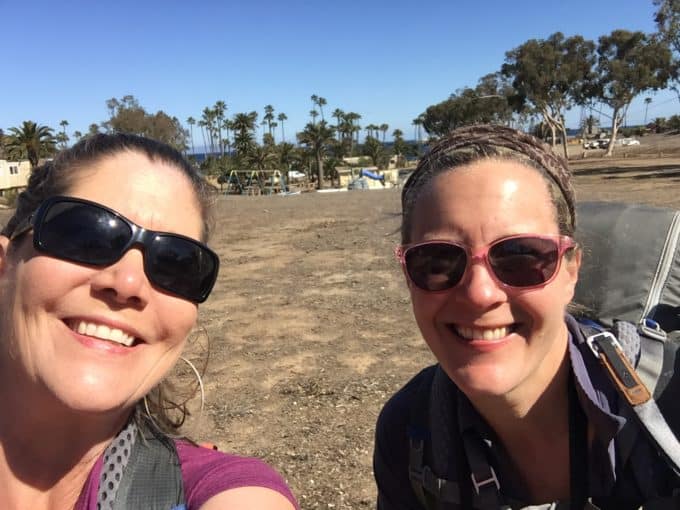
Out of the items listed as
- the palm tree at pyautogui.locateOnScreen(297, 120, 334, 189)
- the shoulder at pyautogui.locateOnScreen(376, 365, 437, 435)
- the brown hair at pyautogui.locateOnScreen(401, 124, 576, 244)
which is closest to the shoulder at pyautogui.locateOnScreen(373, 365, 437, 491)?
the shoulder at pyautogui.locateOnScreen(376, 365, 437, 435)

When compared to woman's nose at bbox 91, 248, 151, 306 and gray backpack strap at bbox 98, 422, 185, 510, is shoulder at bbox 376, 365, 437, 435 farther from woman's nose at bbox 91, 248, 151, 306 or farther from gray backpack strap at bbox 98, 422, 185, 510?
woman's nose at bbox 91, 248, 151, 306

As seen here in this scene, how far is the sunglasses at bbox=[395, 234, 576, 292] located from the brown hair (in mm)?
175

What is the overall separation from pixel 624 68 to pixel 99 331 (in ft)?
162

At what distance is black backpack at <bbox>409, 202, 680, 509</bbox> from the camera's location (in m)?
1.63

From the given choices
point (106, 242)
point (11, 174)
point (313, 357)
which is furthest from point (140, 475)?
point (11, 174)

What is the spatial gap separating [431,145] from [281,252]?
1084cm

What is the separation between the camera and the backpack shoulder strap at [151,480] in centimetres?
153

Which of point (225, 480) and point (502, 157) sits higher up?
point (502, 157)

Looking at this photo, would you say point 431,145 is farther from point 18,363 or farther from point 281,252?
point 281,252

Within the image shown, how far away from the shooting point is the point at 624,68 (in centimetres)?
4300

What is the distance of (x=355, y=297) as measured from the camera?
848 cm

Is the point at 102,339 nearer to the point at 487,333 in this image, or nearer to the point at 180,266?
the point at 180,266

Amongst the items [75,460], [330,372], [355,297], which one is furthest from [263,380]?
[75,460]

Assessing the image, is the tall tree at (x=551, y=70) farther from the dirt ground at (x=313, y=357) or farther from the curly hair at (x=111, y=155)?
the curly hair at (x=111, y=155)
